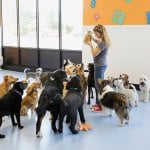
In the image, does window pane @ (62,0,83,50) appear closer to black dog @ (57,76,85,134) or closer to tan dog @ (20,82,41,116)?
tan dog @ (20,82,41,116)

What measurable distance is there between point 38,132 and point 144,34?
3.16m

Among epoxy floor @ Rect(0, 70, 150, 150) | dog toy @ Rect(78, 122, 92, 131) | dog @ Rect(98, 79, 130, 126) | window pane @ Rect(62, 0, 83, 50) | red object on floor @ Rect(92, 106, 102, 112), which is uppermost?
window pane @ Rect(62, 0, 83, 50)

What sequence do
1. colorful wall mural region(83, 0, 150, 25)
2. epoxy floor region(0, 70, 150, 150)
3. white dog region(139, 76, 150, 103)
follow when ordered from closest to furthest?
epoxy floor region(0, 70, 150, 150) < white dog region(139, 76, 150, 103) < colorful wall mural region(83, 0, 150, 25)

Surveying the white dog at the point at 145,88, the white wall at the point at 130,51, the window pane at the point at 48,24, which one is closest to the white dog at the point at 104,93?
the white dog at the point at 145,88

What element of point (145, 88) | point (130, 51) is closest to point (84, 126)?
point (145, 88)

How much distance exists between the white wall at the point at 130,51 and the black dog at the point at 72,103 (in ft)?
8.12

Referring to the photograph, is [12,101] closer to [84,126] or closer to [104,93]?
[84,126]

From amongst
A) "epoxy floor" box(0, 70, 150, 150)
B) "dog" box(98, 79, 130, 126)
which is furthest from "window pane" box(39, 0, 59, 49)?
"dog" box(98, 79, 130, 126)

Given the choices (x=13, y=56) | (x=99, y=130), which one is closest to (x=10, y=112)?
(x=99, y=130)

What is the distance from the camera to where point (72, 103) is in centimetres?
329

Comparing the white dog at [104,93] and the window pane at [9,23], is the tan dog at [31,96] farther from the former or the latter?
the window pane at [9,23]

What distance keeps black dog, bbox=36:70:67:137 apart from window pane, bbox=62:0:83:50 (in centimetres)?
373

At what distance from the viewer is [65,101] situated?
3.28 m

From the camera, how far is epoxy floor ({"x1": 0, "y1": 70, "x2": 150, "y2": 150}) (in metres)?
3.07
